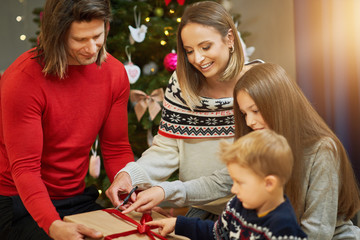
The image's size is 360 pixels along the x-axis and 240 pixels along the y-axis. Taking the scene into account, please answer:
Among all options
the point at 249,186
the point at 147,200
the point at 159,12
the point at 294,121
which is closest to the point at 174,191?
the point at 147,200

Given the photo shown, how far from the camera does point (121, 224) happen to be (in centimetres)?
146

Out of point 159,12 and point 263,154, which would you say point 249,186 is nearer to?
point 263,154

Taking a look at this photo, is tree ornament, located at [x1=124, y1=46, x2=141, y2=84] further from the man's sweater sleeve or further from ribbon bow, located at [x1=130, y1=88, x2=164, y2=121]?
the man's sweater sleeve

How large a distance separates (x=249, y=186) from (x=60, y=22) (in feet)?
3.00

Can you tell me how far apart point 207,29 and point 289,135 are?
0.56 metres

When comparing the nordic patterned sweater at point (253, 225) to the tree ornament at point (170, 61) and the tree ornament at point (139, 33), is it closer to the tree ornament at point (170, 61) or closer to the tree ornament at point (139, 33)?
the tree ornament at point (170, 61)

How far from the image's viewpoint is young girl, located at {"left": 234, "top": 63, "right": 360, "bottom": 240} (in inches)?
51.8

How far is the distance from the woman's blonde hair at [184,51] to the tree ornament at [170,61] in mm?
1142

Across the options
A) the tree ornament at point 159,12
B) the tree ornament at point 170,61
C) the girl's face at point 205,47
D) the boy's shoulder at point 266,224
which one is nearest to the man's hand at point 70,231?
the boy's shoulder at point 266,224

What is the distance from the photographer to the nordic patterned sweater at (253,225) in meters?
1.02

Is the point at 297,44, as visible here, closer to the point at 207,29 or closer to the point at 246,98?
the point at 207,29

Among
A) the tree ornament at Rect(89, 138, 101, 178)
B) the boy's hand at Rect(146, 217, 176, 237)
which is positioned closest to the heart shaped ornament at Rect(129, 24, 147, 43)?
the tree ornament at Rect(89, 138, 101, 178)

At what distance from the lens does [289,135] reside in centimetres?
132

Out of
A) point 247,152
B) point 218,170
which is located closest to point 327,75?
point 218,170
